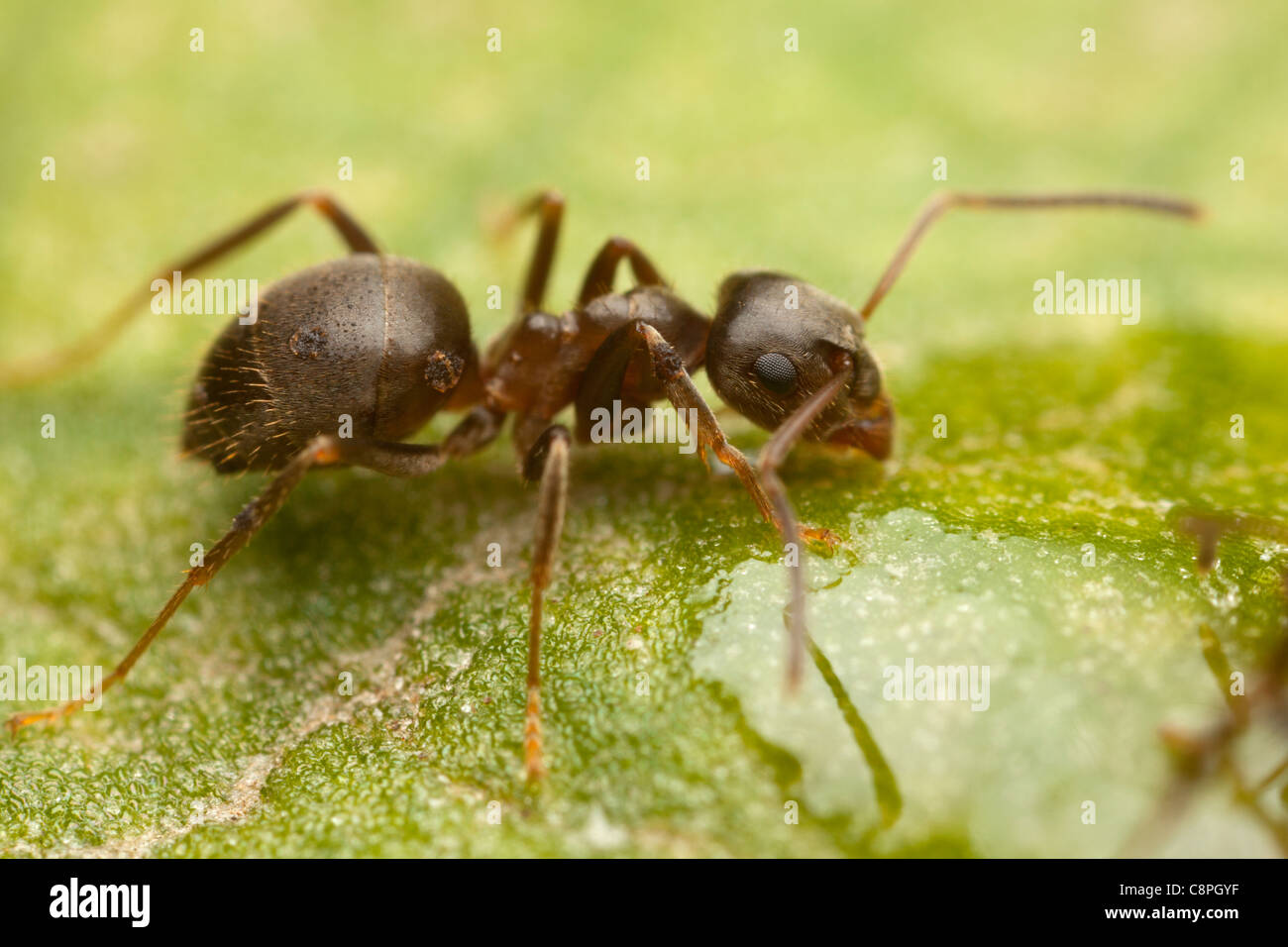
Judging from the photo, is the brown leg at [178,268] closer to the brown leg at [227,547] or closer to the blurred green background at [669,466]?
the blurred green background at [669,466]

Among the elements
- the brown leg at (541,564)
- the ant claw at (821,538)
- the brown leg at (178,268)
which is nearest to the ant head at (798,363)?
the ant claw at (821,538)

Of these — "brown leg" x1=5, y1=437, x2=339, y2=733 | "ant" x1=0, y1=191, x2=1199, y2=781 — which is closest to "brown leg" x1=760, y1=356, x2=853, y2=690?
"ant" x1=0, y1=191, x2=1199, y2=781

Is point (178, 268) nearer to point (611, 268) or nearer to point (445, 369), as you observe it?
point (445, 369)

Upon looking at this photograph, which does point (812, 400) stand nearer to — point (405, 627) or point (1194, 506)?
point (1194, 506)

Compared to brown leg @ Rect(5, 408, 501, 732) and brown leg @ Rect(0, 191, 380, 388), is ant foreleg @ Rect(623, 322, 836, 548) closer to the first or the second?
brown leg @ Rect(5, 408, 501, 732)

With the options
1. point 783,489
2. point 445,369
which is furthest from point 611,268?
point 783,489

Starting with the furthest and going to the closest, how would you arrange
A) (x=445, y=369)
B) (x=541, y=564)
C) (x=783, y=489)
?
(x=445, y=369), (x=783, y=489), (x=541, y=564)
